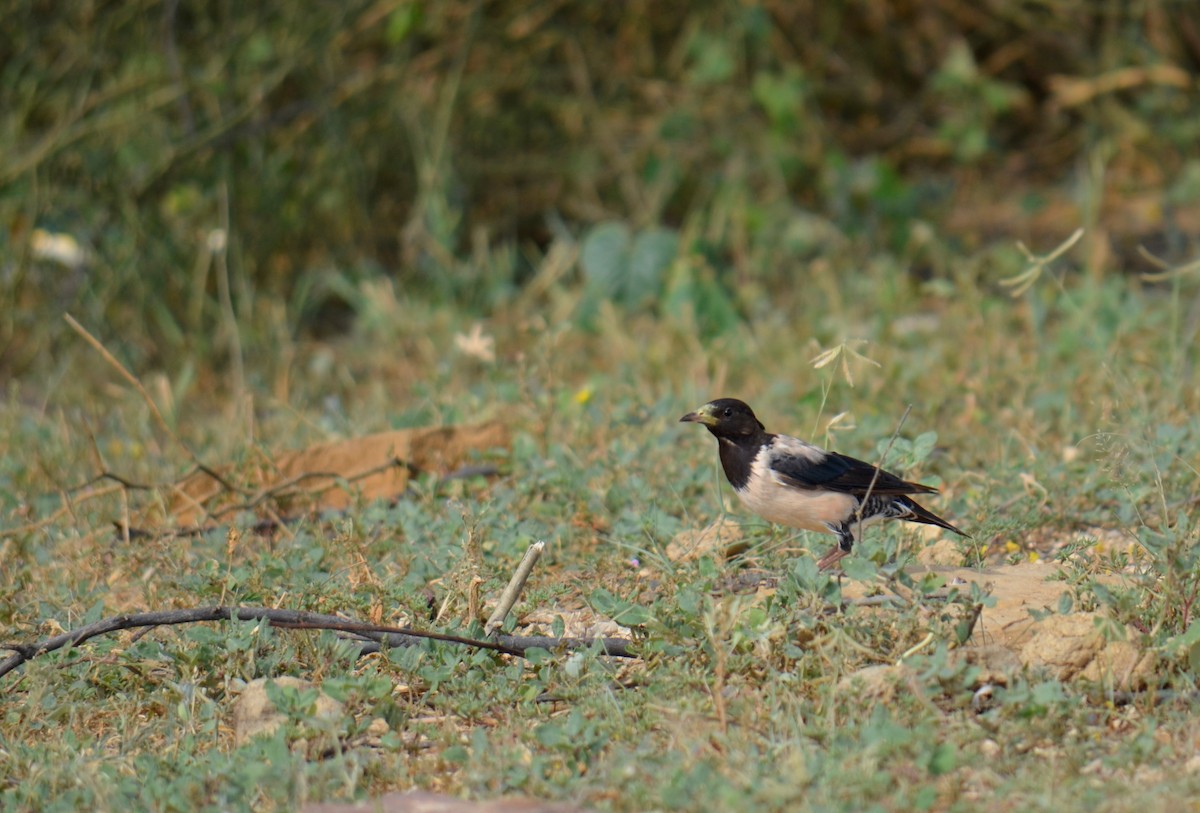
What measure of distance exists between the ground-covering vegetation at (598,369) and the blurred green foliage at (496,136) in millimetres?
27

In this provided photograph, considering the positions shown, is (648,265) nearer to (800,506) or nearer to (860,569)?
(800,506)

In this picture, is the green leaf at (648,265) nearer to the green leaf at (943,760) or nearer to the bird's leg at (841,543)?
the bird's leg at (841,543)

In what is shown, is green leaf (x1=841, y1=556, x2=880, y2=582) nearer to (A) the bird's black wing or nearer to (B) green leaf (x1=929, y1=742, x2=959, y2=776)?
(B) green leaf (x1=929, y1=742, x2=959, y2=776)

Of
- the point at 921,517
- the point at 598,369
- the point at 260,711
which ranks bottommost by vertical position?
the point at 598,369

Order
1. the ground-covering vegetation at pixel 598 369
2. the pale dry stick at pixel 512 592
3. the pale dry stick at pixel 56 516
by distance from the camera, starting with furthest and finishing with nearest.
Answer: the pale dry stick at pixel 56 516 → the pale dry stick at pixel 512 592 → the ground-covering vegetation at pixel 598 369

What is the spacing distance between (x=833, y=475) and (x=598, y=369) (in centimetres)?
254

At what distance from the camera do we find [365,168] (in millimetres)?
7383

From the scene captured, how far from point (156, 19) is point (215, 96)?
17.0 inches

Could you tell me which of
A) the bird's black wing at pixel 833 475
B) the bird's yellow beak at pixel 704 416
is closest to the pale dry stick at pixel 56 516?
the bird's yellow beak at pixel 704 416

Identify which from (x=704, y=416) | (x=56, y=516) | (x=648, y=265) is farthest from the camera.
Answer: (x=648, y=265)

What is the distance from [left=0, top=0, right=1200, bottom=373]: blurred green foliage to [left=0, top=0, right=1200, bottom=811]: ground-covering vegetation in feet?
0.09

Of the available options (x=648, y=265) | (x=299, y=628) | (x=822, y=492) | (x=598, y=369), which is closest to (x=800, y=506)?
(x=822, y=492)

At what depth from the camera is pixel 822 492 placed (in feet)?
12.0

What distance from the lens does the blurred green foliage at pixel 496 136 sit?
21.4ft
